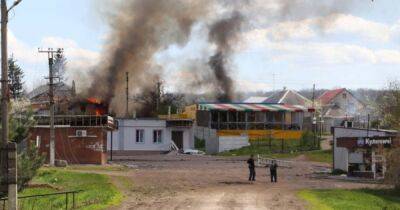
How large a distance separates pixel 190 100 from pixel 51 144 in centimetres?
7724

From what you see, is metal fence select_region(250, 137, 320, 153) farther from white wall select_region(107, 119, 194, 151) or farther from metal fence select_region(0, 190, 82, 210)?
metal fence select_region(0, 190, 82, 210)

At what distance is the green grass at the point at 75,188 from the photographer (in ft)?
105

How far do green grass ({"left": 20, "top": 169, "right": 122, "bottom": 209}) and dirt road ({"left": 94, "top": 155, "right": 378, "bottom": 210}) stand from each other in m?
0.86

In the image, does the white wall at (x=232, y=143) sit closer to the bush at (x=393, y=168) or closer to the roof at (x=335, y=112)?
the bush at (x=393, y=168)

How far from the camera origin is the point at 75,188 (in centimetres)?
4016

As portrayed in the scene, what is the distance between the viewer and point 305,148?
76.9 metres

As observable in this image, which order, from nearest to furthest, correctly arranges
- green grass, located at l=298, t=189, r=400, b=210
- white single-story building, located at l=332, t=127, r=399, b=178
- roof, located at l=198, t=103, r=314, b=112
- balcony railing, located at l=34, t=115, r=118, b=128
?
green grass, located at l=298, t=189, r=400, b=210, white single-story building, located at l=332, t=127, r=399, b=178, balcony railing, located at l=34, t=115, r=118, b=128, roof, located at l=198, t=103, r=314, b=112

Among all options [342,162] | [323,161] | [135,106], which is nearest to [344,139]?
[342,162]

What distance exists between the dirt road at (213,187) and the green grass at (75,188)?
2.83 ft

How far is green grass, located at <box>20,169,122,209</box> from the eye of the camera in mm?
31953

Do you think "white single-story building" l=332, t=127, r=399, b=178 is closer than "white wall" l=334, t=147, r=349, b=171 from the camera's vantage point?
Yes

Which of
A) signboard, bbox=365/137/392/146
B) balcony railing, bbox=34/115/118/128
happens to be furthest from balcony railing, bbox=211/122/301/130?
signboard, bbox=365/137/392/146

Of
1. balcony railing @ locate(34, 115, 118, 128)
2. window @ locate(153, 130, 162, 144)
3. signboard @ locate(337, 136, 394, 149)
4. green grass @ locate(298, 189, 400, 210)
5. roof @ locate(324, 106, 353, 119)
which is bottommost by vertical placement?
green grass @ locate(298, 189, 400, 210)

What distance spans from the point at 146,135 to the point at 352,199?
54.5 m
